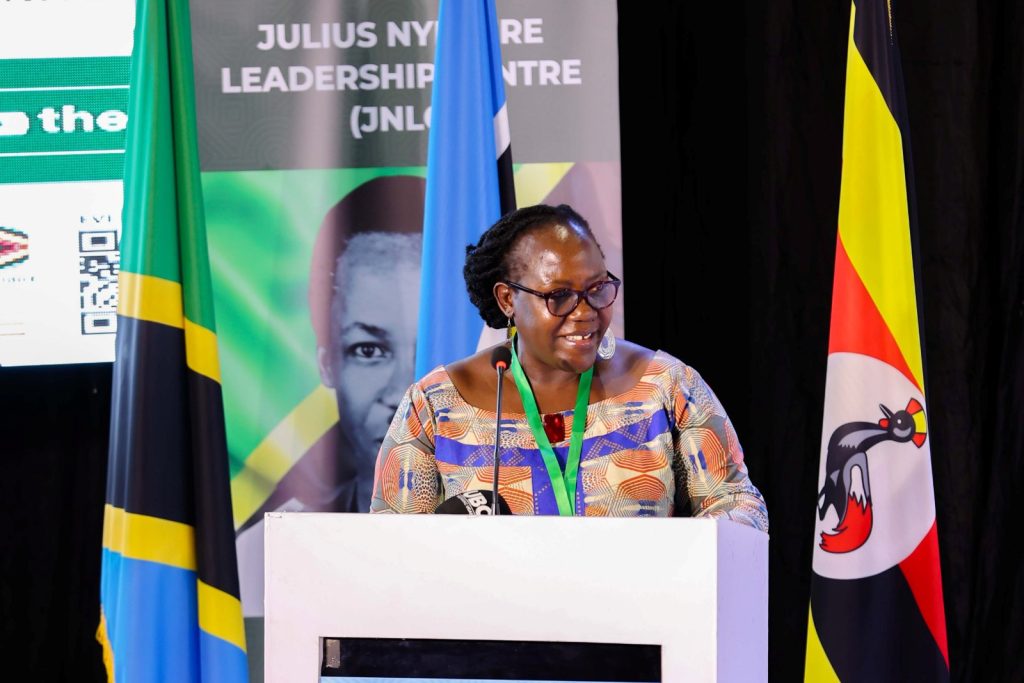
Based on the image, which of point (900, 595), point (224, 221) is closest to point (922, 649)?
point (900, 595)

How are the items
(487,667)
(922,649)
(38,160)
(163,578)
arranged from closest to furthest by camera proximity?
(487,667) < (163,578) < (922,649) < (38,160)

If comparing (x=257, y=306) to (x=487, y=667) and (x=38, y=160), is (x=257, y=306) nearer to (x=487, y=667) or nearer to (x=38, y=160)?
(x=38, y=160)

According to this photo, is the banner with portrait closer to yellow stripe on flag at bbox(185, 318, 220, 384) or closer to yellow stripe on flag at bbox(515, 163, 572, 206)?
yellow stripe on flag at bbox(515, 163, 572, 206)

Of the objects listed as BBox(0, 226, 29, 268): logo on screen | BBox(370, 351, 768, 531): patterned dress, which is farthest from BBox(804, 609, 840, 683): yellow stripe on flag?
BBox(0, 226, 29, 268): logo on screen

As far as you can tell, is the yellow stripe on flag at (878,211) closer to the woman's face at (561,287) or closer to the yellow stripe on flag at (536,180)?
the yellow stripe on flag at (536,180)

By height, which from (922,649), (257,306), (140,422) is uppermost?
(257,306)

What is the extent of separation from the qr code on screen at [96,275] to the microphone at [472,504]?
1823mm

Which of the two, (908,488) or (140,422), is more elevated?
(140,422)

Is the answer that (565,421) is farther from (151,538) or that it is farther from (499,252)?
(151,538)

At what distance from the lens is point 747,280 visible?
351 centimetres

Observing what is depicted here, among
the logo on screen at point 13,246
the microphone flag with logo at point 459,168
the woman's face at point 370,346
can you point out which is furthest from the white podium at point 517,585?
the logo on screen at point 13,246

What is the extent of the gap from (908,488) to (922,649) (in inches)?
16.9

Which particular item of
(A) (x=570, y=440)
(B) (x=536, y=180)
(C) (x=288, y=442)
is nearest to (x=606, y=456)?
(A) (x=570, y=440)

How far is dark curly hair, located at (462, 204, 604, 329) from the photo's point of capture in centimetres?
213
